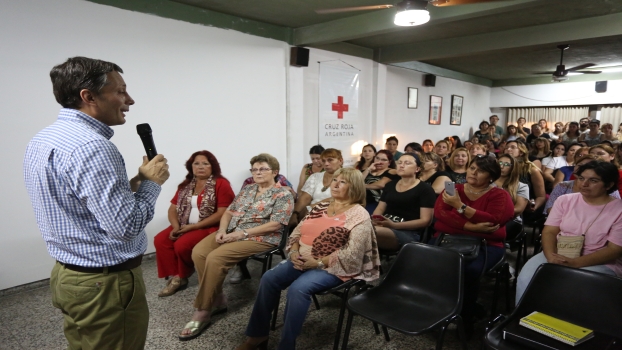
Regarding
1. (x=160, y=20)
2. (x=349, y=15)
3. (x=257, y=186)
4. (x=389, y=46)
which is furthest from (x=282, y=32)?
(x=257, y=186)

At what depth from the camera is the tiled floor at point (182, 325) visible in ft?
7.10

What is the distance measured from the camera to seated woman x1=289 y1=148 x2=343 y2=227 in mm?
3393

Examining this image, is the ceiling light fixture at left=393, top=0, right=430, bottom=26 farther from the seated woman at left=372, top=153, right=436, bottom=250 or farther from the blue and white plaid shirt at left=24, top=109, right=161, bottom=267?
the blue and white plaid shirt at left=24, top=109, right=161, bottom=267

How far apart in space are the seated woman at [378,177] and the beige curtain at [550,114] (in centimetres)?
741

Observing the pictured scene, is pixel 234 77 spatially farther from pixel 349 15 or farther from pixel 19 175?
pixel 19 175

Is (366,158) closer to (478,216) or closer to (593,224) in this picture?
(478,216)

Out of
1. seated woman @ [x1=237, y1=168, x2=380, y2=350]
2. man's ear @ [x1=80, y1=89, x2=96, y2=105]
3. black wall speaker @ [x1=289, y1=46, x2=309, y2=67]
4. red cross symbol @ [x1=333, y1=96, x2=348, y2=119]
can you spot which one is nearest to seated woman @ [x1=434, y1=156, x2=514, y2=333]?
seated woman @ [x1=237, y1=168, x2=380, y2=350]

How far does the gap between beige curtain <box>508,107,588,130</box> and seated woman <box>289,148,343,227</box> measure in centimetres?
808

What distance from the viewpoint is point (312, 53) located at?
4840 mm

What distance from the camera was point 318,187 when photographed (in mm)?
3455

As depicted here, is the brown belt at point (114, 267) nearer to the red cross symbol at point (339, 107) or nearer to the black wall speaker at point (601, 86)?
the red cross symbol at point (339, 107)

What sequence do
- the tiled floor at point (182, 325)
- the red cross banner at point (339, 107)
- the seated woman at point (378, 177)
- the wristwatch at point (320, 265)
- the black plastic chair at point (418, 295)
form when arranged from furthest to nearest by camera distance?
the red cross banner at point (339, 107) < the seated woman at point (378, 177) < the tiled floor at point (182, 325) < the wristwatch at point (320, 265) < the black plastic chair at point (418, 295)

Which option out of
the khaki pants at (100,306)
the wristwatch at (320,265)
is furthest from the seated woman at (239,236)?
the khaki pants at (100,306)

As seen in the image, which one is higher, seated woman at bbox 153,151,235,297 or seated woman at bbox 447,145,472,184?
seated woman at bbox 447,145,472,184
